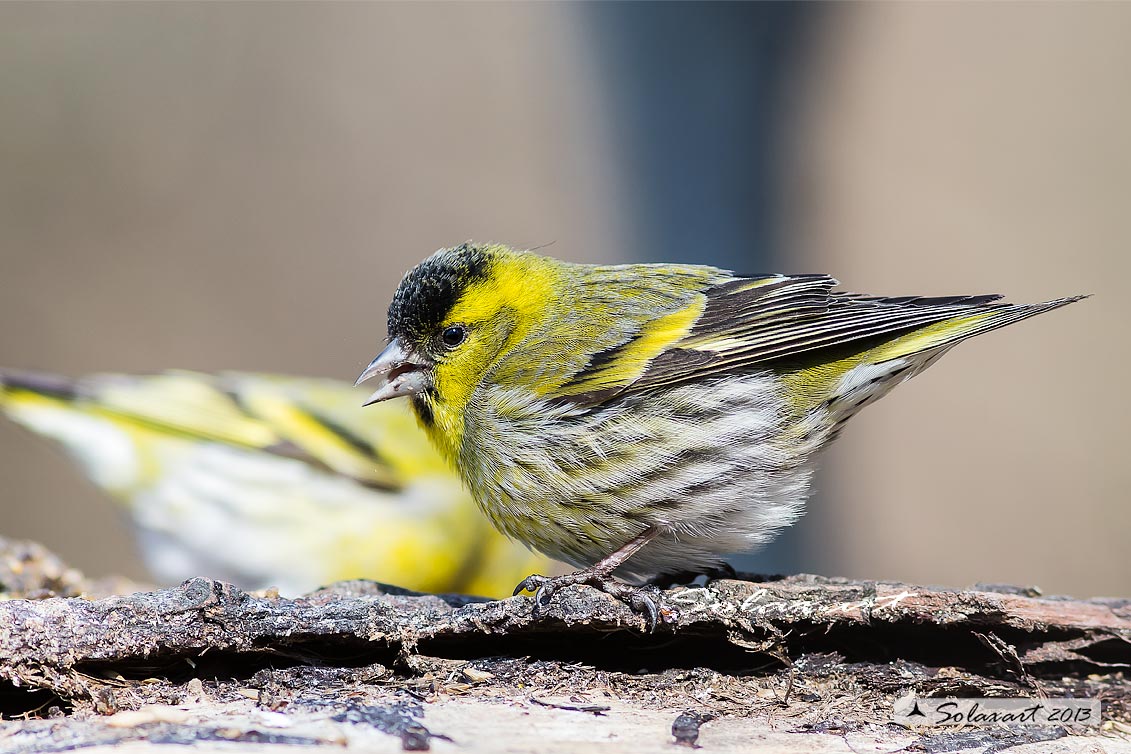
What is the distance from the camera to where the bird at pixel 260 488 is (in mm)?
4664

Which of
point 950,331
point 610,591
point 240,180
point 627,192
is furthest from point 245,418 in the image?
point 240,180

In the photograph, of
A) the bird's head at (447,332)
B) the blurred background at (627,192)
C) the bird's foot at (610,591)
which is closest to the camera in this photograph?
the bird's foot at (610,591)

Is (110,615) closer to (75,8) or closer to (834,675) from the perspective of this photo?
(834,675)

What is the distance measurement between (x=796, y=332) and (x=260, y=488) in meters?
2.92

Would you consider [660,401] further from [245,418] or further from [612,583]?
[245,418]

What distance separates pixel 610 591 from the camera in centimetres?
237

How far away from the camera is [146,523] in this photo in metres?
4.86

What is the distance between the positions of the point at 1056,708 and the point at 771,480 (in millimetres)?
833

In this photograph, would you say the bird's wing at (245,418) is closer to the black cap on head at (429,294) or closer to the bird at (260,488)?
the bird at (260,488)

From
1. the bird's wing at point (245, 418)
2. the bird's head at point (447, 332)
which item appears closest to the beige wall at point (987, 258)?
the bird's wing at point (245, 418)

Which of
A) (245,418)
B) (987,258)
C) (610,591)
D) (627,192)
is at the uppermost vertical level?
(987,258)

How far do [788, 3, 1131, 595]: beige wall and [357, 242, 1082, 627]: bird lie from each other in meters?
2.95

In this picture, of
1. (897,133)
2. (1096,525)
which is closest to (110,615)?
(1096,525)

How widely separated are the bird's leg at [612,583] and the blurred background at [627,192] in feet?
7.18
